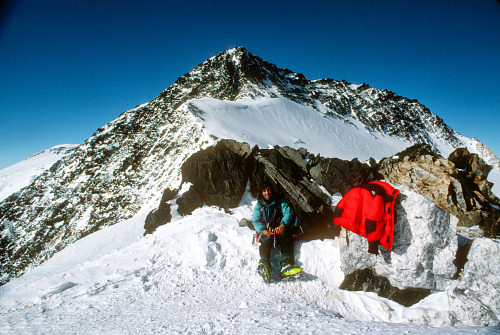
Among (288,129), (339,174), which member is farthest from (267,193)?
(288,129)

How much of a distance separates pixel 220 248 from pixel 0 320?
14.2 feet

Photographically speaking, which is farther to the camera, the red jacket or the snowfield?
the red jacket

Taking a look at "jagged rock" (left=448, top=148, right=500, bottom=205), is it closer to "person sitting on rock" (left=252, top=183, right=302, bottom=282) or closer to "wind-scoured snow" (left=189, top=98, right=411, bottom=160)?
"person sitting on rock" (left=252, top=183, right=302, bottom=282)

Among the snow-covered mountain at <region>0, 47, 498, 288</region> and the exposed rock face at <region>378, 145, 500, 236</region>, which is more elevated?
the snow-covered mountain at <region>0, 47, 498, 288</region>

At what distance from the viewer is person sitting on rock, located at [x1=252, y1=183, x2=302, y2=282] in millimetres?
5242

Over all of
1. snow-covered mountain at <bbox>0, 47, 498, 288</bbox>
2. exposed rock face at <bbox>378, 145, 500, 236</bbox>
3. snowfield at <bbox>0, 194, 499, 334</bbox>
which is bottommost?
snowfield at <bbox>0, 194, 499, 334</bbox>

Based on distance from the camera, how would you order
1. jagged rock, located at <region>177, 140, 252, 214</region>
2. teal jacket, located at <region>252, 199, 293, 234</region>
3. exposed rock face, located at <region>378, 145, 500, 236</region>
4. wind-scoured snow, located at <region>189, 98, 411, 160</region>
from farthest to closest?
wind-scoured snow, located at <region>189, 98, 411, 160</region>, jagged rock, located at <region>177, 140, 252, 214</region>, exposed rock face, located at <region>378, 145, 500, 236</region>, teal jacket, located at <region>252, 199, 293, 234</region>

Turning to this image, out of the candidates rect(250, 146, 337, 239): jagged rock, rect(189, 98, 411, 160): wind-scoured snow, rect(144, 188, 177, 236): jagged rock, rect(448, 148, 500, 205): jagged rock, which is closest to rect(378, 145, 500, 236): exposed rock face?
rect(448, 148, 500, 205): jagged rock

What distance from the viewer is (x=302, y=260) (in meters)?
5.54

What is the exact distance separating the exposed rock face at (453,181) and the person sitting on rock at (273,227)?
6.08 meters

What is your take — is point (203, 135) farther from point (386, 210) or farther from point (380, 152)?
→ point (380, 152)

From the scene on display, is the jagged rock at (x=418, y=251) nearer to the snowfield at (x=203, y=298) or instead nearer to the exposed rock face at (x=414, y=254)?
the exposed rock face at (x=414, y=254)

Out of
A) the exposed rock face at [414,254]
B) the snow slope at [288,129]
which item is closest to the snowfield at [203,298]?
the exposed rock face at [414,254]

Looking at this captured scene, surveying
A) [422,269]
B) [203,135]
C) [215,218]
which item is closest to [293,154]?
[215,218]
